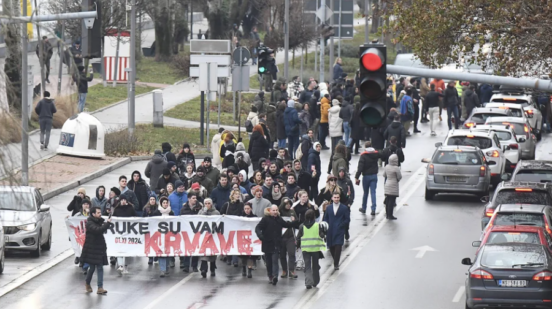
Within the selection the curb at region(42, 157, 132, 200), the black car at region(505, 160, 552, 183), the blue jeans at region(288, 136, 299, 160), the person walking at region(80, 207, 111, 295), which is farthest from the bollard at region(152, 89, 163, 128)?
the person walking at region(80, 207, 111, 295)

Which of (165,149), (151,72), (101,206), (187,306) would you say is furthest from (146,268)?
(151,72)

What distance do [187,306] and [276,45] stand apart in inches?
1618

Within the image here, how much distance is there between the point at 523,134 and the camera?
36.9m

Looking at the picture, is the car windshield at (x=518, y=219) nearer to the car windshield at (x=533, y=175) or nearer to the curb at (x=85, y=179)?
the car windshield at (x=533, y=175)

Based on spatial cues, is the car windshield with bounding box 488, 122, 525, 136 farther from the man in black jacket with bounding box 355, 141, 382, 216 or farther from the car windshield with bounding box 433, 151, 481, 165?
the man in black jacket with bounding box 355, 141, 382, 216

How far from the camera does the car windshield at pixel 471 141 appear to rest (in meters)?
31.4

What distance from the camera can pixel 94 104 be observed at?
44.1 meters

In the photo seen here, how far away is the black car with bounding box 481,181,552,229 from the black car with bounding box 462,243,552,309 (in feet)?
15.6

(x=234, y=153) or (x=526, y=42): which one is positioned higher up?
(x=526, y=42)

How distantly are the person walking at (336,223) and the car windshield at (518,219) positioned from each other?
2.88 metres

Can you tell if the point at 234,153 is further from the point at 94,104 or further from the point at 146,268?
the point at 94,104

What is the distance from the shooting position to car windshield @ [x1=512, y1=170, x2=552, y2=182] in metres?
26.6

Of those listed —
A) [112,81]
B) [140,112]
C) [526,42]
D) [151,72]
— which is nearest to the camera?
[526,42]

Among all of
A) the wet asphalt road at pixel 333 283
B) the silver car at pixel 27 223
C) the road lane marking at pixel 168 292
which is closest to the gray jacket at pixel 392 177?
the wet asphalt road at pixel 333 283
